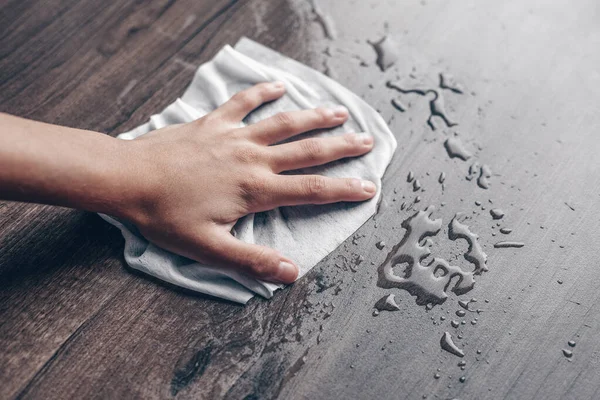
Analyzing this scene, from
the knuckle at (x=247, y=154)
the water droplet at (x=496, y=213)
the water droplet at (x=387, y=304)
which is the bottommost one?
the water droplet at (x=387, y=304)

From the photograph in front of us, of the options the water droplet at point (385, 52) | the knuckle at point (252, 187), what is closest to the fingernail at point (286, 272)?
the knuckle at point (252, 187)

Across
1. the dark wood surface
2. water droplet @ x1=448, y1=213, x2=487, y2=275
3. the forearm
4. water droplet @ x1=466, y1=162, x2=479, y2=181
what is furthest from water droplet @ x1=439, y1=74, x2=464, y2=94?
the forearm

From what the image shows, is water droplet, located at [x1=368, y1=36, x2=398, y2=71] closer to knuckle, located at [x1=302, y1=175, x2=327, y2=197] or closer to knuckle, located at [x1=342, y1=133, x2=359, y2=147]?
knuckle, located at [x1=342, y1=133, x2=359, y2=147]

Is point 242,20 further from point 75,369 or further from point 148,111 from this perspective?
point 75,369

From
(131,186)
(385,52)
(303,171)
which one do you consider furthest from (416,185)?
(131,186)

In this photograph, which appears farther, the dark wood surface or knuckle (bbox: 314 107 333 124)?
knuckle (bbox: 314 107 333 124)

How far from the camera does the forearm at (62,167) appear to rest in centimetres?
62

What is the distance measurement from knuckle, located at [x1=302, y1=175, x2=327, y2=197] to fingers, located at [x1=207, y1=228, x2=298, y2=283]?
11cm

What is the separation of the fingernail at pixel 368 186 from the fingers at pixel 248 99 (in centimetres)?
24

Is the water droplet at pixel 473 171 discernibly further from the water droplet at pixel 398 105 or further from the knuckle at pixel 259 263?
the knuckle at pixel 259 263

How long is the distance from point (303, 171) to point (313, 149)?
47 millimetres

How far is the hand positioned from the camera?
70cm

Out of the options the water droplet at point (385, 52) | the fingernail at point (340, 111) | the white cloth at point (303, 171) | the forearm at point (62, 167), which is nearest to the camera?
the forearm at point (62, 167)

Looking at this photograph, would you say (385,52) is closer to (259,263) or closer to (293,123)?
(293,123)
